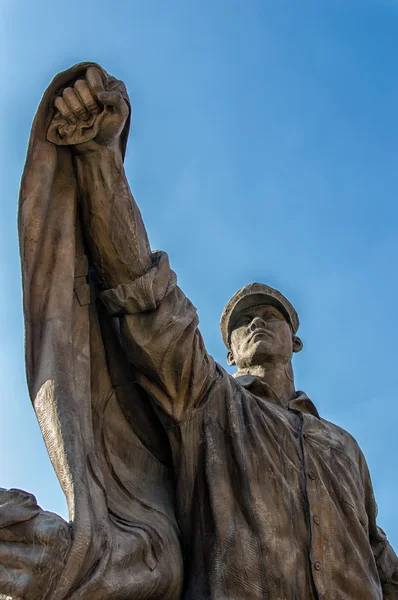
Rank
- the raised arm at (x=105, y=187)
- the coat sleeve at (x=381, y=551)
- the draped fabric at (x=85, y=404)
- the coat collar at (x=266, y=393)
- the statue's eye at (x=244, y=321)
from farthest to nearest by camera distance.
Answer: the statue's eye at (x=244, y=321)
the coat collar at (x=266, y=393)
the coat sleeve at (x=381, y=551)
the raised arm at (x=105, y=187)
the draped fabric at (x=85, y=404)

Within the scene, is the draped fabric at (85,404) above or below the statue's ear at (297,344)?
below

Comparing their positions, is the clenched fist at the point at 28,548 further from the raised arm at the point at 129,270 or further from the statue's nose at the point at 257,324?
the statue's nose at the point at 257,324

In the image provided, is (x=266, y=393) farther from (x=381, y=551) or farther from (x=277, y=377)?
(x=381, y=551)

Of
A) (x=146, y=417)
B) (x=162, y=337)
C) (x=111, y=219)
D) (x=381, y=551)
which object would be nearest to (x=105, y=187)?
(x=111, y=219)

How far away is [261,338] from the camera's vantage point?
8.35 metres

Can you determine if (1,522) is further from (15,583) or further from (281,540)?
(281,540)

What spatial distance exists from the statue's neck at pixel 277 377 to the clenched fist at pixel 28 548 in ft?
9.66

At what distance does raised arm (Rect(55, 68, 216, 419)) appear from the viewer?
22.1ft

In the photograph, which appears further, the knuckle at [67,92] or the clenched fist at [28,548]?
the knuckle at [67,92]

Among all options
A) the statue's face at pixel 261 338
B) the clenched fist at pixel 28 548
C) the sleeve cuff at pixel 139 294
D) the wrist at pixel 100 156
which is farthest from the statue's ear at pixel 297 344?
the clenched fist at pixel 28 548

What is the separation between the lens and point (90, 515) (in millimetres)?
5867

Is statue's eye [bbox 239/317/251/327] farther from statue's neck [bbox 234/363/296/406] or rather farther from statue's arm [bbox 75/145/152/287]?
statue's arm [bbox 75/145/152/287]

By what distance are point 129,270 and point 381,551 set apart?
2879 millimetres

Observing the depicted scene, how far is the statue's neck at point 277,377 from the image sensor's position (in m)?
8.23
